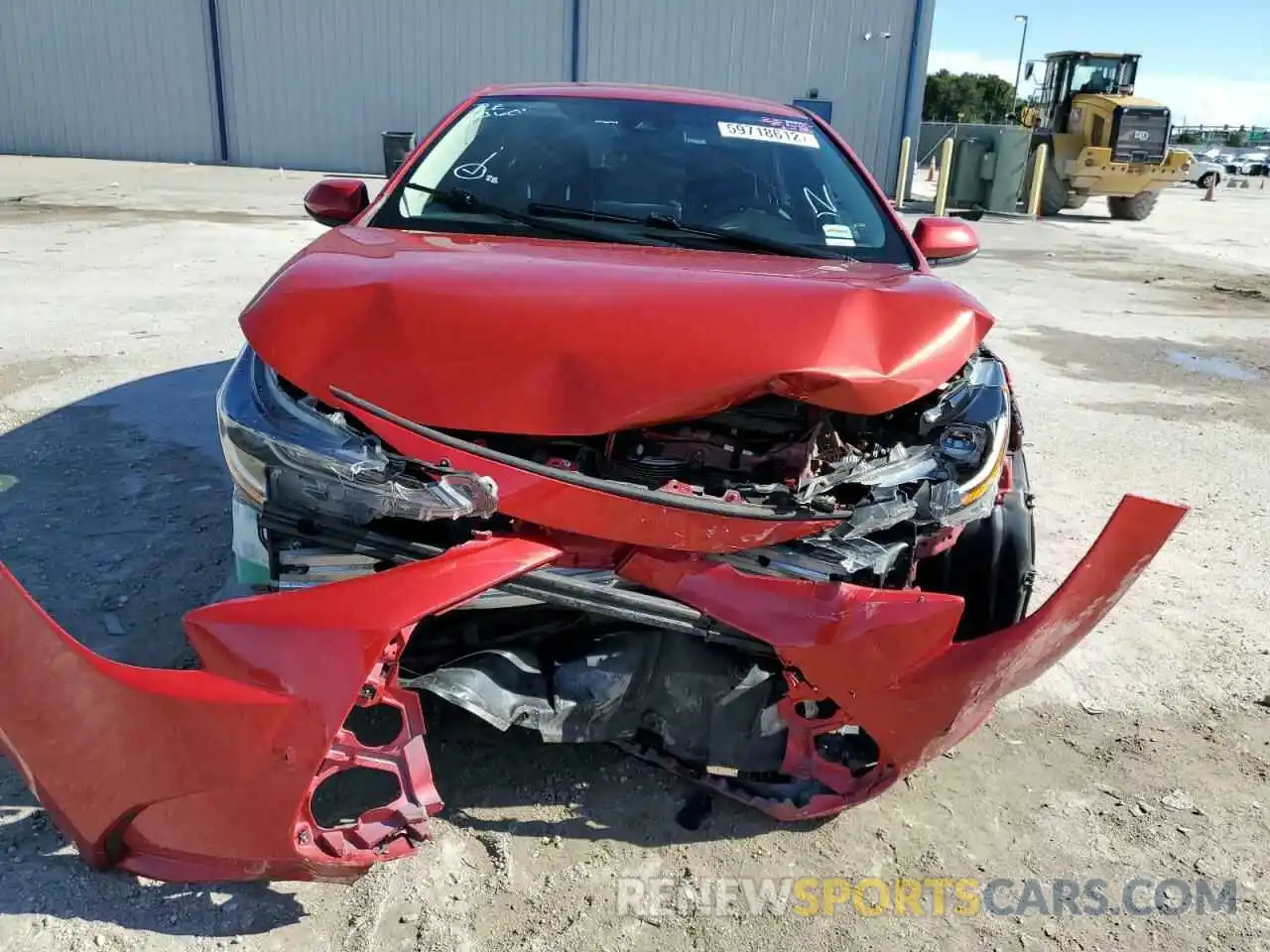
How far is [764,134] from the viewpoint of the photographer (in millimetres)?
3619

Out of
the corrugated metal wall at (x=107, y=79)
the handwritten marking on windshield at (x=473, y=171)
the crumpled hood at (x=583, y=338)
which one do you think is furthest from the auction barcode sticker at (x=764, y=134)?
the corrugated metal wall at (x=107, y=79)

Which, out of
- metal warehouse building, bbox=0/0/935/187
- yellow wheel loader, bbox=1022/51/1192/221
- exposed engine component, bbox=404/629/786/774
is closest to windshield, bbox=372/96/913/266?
exposed engine component, bbox=404/629/786/774

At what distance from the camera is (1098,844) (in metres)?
2.36

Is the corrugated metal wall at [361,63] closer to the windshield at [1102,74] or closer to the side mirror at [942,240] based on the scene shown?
the windshield at [1102,74]

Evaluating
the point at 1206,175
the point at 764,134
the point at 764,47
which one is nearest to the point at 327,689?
the point at 764,134

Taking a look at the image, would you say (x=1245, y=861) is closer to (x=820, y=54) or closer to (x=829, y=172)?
(x=829, y=172)

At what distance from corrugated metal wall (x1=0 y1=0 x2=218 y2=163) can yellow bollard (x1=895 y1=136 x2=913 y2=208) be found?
13.9 metres

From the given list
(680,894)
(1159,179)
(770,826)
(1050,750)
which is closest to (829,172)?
(1050,750)

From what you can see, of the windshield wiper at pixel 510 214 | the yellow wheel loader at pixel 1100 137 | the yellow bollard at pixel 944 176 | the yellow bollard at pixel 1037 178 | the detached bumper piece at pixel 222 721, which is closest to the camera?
the detached bumper piece at pixel 222 721

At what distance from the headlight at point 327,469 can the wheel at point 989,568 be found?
4.17 ft

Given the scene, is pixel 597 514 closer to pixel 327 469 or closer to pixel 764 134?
pixel 327 469

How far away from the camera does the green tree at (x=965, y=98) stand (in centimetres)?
5456

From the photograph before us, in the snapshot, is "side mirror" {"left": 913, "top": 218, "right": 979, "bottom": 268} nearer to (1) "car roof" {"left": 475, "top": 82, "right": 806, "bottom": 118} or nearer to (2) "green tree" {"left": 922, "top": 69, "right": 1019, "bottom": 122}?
(1) "car roof" {"left": 475, "top": 82, "right": 806, "bottom": 118}

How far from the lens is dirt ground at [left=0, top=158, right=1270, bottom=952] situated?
6.69 ft
